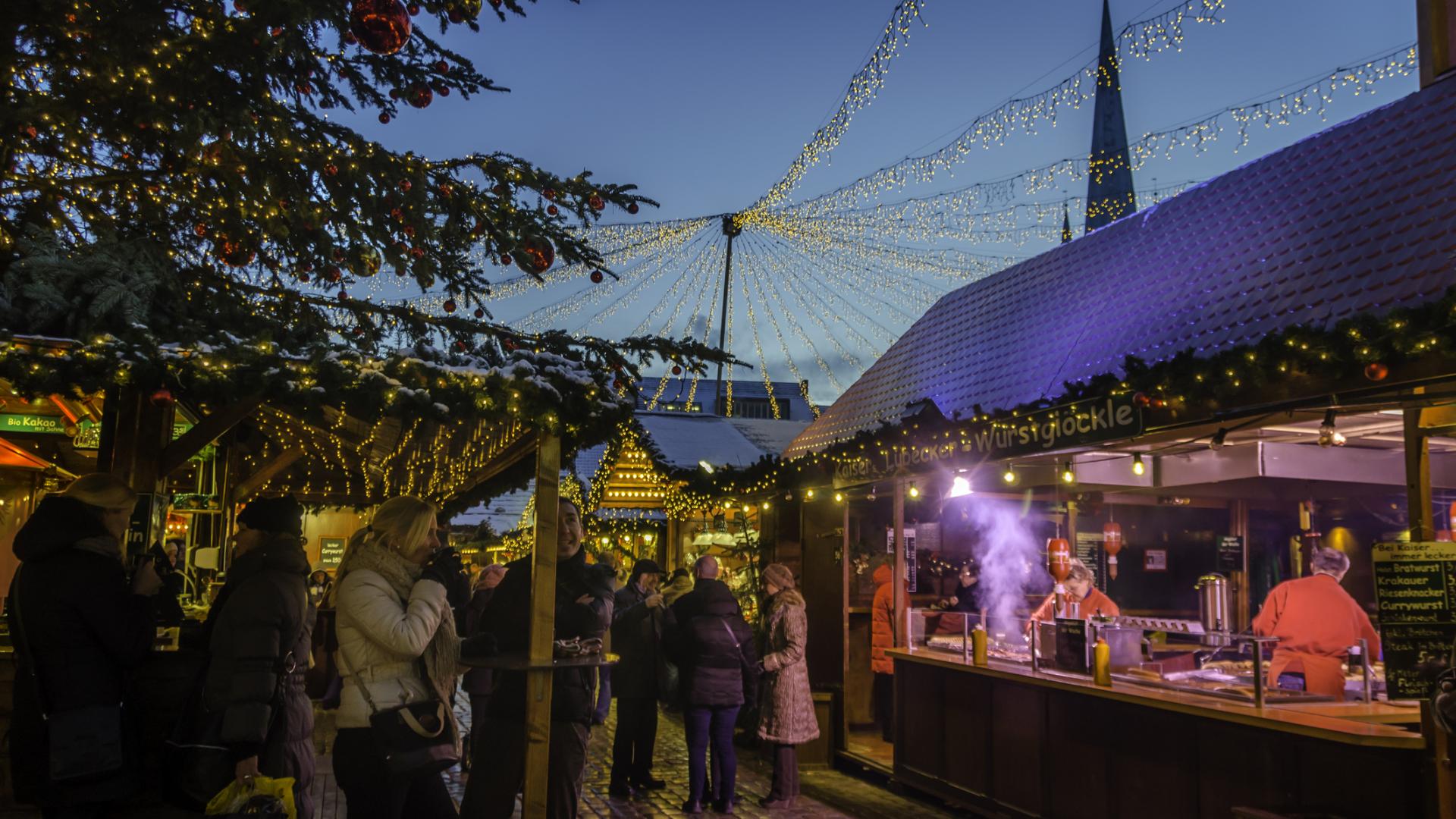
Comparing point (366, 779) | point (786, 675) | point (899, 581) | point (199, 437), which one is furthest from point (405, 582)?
point (899, 581)

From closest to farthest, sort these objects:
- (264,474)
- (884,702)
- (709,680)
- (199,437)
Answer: (199,437)
(709,680)
(884,702)
(264,474)

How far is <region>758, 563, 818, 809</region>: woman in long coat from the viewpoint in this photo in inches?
334

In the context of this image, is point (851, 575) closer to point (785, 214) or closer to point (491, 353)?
point (785, 214)

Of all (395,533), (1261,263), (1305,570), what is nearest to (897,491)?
(1261,263)

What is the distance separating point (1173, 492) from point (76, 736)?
11.8 m

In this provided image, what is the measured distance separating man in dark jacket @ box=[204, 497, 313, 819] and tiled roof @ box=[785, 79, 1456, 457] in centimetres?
554

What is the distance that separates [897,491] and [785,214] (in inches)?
233

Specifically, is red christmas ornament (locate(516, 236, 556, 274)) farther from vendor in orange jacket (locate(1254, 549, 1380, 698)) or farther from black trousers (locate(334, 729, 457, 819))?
vendor in orange jacket (locate(1254, 549, 1380, 698))

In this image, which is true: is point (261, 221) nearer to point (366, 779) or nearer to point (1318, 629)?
point (366, 779)

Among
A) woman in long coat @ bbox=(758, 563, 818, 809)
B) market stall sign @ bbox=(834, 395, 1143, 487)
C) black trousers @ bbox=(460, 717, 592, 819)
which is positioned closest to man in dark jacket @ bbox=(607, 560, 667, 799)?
woman in long coat @ bbox=(758, 563, 818, 809)

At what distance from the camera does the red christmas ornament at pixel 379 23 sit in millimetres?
4984

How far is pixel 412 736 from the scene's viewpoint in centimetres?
418

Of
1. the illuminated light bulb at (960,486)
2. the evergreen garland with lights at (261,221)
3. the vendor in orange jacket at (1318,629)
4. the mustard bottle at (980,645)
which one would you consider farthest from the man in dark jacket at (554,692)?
the illuminated light bulb at (960,486)

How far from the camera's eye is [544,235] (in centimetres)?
761
